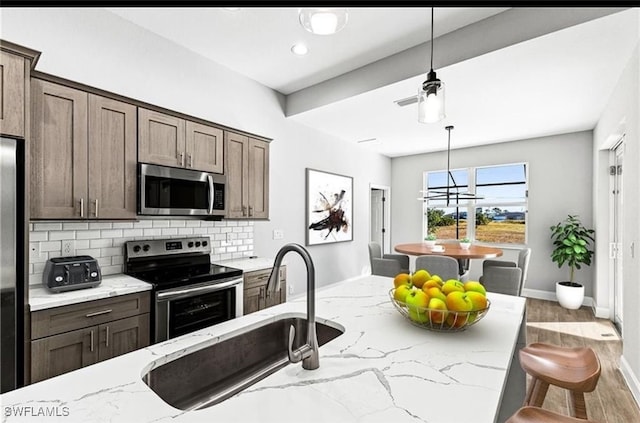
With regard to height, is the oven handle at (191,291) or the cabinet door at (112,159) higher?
the cabinet door at (112,159)

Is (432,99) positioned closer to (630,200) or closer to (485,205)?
(630,200)

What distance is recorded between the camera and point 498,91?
3.29 m

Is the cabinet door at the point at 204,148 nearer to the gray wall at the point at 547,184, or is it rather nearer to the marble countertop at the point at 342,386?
the marble countertop at the point at 342,386

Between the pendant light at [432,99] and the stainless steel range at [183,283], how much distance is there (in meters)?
1.95

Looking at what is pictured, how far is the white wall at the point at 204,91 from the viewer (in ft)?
7.77

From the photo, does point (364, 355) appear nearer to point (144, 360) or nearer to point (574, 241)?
point (144, 360)

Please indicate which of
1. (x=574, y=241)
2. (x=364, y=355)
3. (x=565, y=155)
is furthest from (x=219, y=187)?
(x=565, y=155)

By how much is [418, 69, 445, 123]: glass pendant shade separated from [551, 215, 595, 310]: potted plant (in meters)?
3.76

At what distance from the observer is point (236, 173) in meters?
3.19

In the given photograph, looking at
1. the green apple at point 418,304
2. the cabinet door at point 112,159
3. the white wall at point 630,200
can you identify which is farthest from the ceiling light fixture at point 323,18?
the white wall at point 630,200

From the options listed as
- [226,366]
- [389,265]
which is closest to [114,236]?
[226,366]

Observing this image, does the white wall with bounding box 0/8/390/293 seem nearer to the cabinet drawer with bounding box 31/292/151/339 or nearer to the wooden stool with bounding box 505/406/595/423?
the cabinet drawer with bounding box 31/292/151/339

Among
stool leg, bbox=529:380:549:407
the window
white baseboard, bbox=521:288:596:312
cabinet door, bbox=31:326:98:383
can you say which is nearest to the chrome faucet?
stool leg, bbox=529:380:549:407

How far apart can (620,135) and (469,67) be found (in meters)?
1.93
